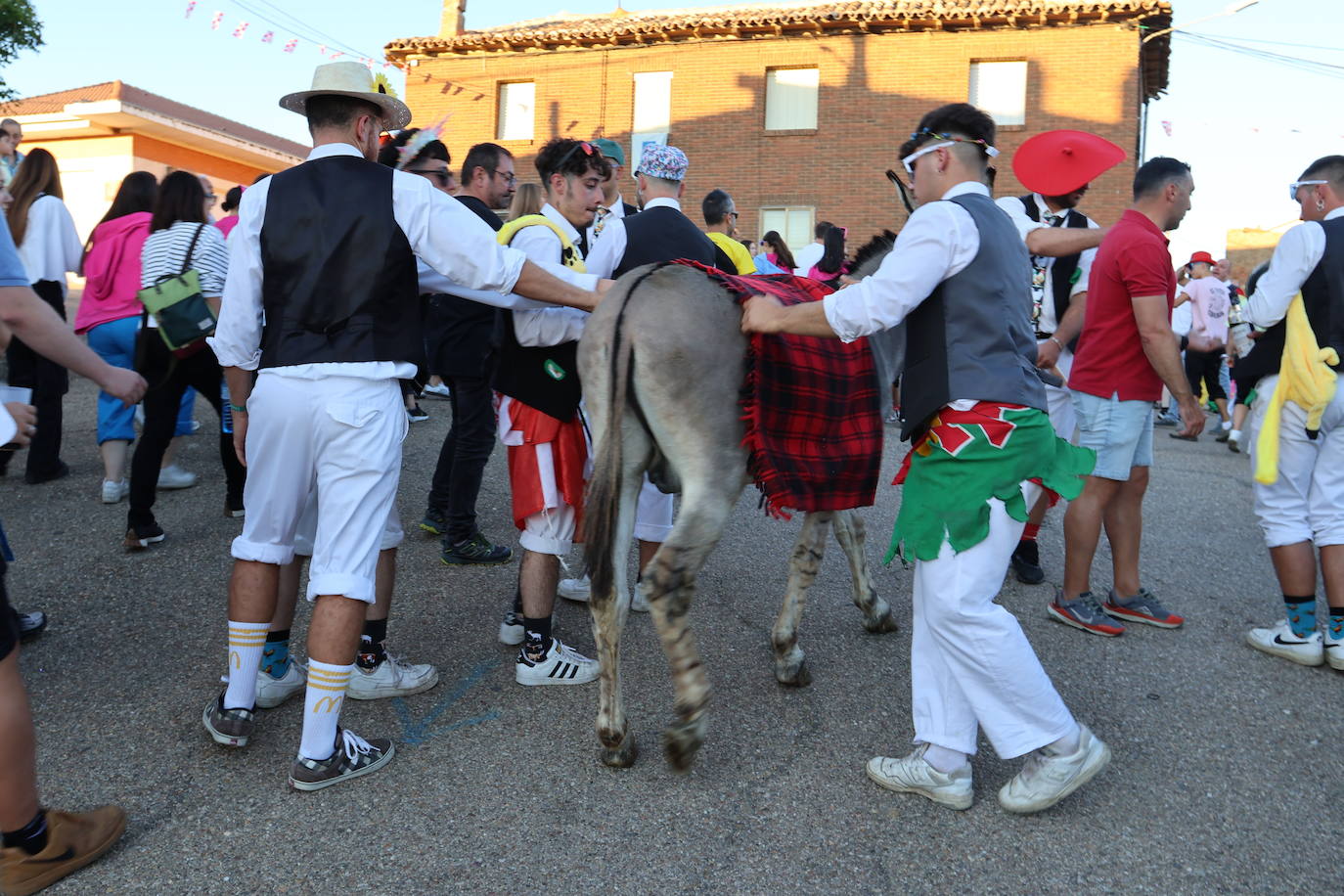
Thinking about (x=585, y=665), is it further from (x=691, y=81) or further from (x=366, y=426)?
(x=691, y=81)

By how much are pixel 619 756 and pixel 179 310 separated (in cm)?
317

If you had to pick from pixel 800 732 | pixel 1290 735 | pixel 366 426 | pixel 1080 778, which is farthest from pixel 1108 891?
pixel 366 426

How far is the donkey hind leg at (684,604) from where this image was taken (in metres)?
2.81

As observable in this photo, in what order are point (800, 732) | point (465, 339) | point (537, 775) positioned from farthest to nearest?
point (465, 339), point (800, 732), point (537, 775)

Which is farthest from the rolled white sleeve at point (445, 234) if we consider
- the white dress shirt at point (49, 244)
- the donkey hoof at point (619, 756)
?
the white dress shirt at point (49, 244)

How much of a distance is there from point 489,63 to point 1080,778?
2260cm

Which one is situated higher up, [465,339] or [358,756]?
[465,339]

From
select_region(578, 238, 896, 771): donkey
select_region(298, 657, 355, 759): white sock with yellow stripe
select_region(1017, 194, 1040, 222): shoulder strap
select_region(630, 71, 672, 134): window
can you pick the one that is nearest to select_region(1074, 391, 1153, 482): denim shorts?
select_region(1017, 194, 1040, 222): shoulder strap

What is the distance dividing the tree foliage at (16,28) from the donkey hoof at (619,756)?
14915mm

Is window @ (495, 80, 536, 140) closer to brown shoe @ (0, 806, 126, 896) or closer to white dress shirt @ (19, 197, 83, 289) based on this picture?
white dress shirt @ (19, 197, 83, 289)

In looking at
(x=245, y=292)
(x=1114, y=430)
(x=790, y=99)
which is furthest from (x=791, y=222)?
(x=245, y=292)

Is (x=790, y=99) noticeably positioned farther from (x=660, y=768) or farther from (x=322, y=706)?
(x=322, y=706)

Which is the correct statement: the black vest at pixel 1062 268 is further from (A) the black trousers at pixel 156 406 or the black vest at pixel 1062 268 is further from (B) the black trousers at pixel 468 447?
(A) the black trousers at pixel 156 406

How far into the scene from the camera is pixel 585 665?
362cm
